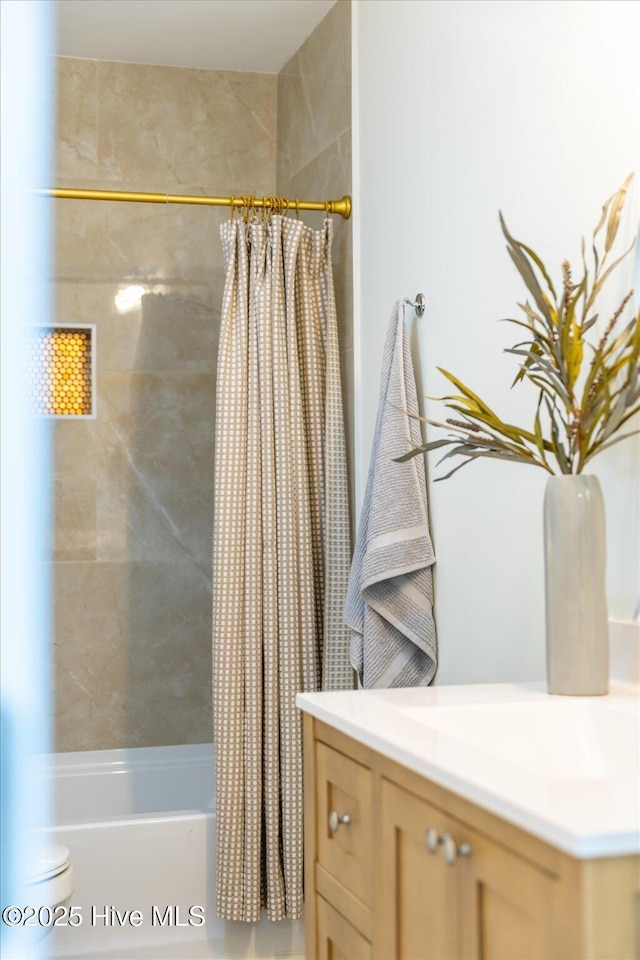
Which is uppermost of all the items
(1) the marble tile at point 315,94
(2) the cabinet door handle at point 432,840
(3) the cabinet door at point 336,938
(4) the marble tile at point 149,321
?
(1) the marble tile at point 315,94

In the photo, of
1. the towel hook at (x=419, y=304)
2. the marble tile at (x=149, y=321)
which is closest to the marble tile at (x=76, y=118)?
the marble tile at (x=149, y=321)

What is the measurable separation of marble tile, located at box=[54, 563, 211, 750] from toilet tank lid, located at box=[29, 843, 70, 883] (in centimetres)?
111

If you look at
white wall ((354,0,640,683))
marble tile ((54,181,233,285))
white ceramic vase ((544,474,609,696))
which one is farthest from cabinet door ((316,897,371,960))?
marble tile ((54,181,233,285))

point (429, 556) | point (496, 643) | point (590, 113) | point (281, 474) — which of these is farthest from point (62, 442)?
point (590, 113)

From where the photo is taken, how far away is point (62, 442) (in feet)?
10.8

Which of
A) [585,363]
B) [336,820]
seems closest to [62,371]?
[585,363]

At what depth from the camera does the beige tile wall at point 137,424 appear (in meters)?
3.27

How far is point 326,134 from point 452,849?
7.85 ft

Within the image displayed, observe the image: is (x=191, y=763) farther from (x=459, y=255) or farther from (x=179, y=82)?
(x=179, y=82)

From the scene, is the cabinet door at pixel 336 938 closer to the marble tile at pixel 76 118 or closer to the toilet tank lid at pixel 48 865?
the toilet tank lid at pixel 48 865

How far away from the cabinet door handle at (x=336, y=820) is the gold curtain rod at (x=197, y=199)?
170 cm

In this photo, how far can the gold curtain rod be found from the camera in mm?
2529

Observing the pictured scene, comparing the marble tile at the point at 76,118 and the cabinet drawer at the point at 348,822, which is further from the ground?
the marble tile at the point at 76,118

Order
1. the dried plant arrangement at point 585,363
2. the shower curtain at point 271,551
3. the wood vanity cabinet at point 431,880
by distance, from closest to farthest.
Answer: the wood vanity cabinet at point 431,880
the dried plant arrangement at point 585,363
the shower curtain at point 271,551
